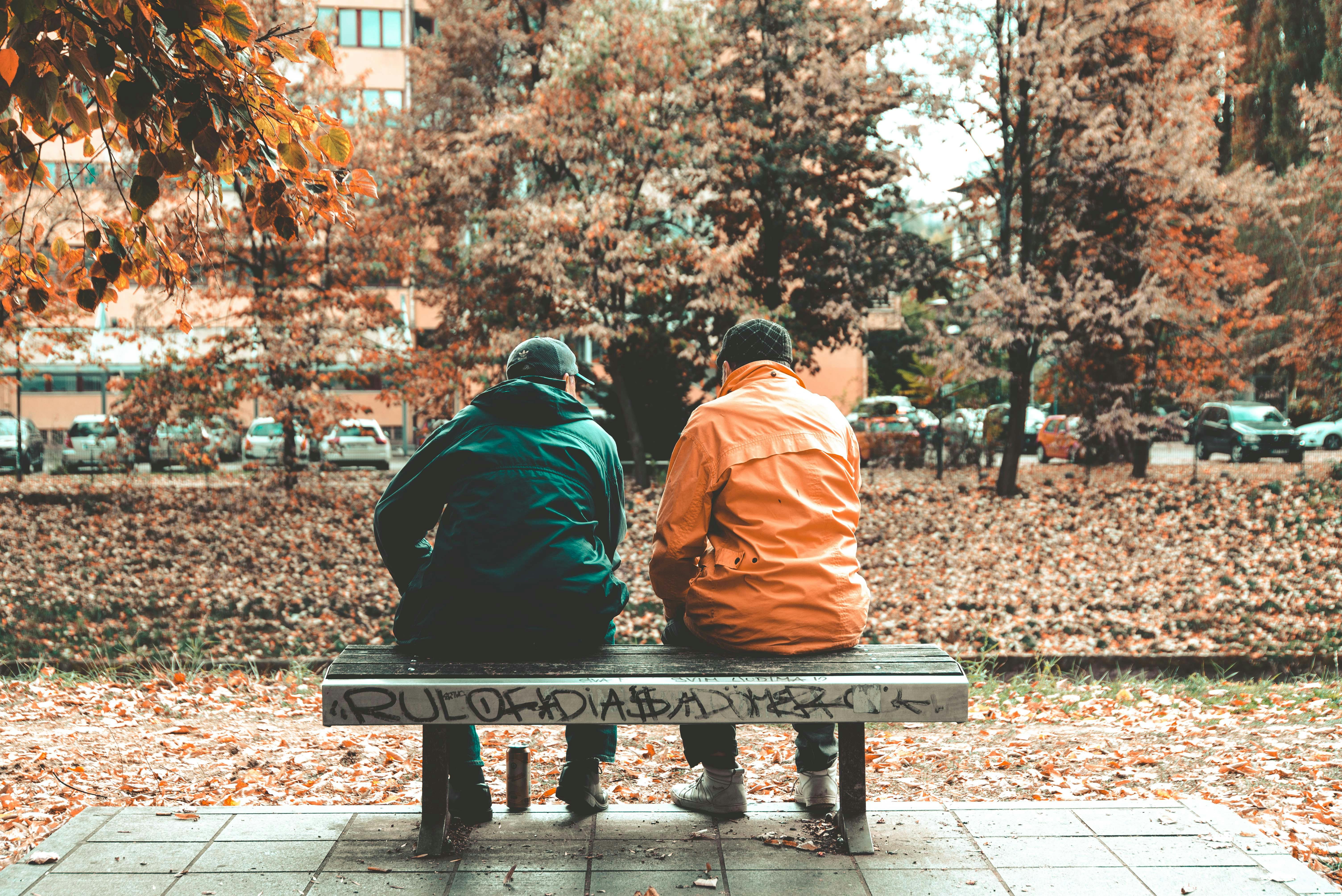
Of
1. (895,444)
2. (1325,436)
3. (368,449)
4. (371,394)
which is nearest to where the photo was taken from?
(895,444)

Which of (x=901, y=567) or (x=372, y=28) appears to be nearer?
(x=901, y=567)

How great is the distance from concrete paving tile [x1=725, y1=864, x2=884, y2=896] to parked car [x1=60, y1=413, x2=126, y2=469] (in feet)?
46.3

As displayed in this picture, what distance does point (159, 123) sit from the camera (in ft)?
12.0

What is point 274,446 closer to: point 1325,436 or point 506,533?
point 506,533

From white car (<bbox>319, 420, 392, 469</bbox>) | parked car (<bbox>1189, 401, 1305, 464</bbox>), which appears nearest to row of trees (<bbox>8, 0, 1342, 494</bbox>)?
parked car (<bbox>1189, 401, 1305, 464</bbox>)

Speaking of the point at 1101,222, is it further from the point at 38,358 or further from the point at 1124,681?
the point at 38,358

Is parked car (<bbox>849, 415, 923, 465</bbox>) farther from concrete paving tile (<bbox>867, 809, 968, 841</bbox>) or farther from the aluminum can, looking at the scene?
the aluminum can

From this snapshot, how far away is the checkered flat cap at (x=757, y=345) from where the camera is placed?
3879 mm

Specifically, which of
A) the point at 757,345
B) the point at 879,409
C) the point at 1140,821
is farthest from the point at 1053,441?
the point at 757,345

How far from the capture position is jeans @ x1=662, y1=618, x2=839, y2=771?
150 inches

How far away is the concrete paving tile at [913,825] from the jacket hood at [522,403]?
186 cm

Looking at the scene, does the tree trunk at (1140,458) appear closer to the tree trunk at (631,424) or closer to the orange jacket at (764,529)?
the tree trunk at (631,424)

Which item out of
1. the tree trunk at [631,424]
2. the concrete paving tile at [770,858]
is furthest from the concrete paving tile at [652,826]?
the tree trunk at [631,424]

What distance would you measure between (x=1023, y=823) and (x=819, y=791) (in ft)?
2.49
